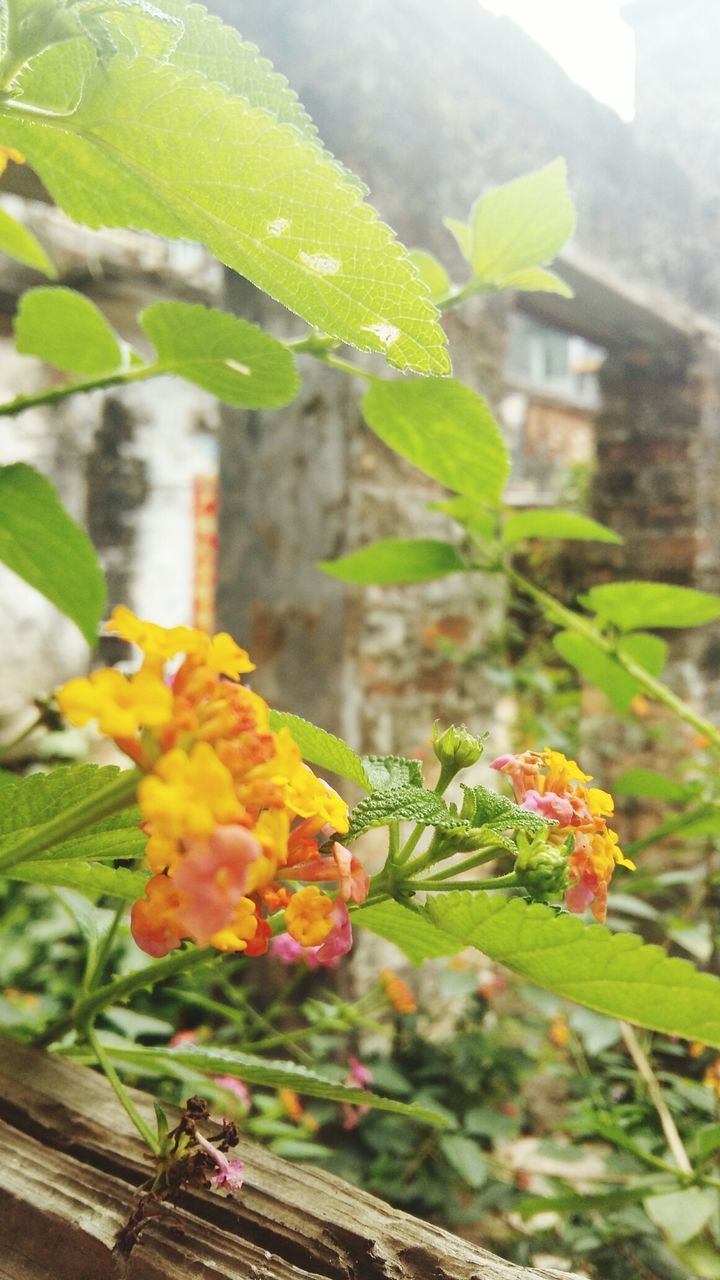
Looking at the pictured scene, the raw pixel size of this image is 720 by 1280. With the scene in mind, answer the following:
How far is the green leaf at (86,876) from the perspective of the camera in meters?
0.37

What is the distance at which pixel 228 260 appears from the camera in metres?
0.33

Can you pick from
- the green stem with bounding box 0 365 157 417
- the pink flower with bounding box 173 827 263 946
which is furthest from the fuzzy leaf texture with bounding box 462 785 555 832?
the green stem with bounding box 0 365 157 417

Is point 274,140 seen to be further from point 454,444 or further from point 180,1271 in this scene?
point 180,1271

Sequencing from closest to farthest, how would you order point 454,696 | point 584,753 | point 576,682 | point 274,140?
point 274,140, point 454,696, point 584,753, point 576,682

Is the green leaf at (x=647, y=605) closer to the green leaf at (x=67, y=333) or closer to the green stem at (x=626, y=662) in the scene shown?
the green stem at (x=626, y=662)

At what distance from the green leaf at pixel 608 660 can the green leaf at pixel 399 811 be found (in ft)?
1.66

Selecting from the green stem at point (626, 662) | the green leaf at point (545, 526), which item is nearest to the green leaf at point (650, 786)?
the green stem at point (626, 662)

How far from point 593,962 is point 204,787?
0.17 metres

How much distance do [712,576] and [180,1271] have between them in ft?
10.3

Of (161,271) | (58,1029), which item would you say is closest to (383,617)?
(58,1029)

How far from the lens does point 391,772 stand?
14.7 inches

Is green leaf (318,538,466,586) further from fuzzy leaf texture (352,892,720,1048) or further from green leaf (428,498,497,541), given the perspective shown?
fuzzy leaf texture (352,892,720,1048)

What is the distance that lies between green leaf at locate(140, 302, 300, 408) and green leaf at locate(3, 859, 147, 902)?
11.5 inches

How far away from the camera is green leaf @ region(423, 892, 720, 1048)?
310mm
